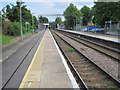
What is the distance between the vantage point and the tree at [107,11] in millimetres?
42053

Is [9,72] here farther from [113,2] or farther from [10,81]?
[113,2]

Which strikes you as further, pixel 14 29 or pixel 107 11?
pixel 107 11

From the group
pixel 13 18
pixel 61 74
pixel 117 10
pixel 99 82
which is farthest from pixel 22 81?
pixel 13 18

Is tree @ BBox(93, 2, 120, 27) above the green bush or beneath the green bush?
above

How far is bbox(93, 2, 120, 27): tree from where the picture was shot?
4205 centimetres

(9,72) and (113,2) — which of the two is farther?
(113,2)

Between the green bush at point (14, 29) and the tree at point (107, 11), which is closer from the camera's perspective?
the green bush at point (14, 29)

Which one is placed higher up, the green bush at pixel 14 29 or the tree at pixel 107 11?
the tree at pixel 107 11

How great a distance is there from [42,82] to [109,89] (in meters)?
2.47

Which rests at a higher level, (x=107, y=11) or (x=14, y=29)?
(x=107, y=11)

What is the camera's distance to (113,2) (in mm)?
41656

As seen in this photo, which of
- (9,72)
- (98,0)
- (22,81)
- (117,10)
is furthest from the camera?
(98,0)

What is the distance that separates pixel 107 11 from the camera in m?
43.5

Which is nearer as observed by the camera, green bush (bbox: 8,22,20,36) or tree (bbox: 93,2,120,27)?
green bush (bbox: 8,22,20,36)
